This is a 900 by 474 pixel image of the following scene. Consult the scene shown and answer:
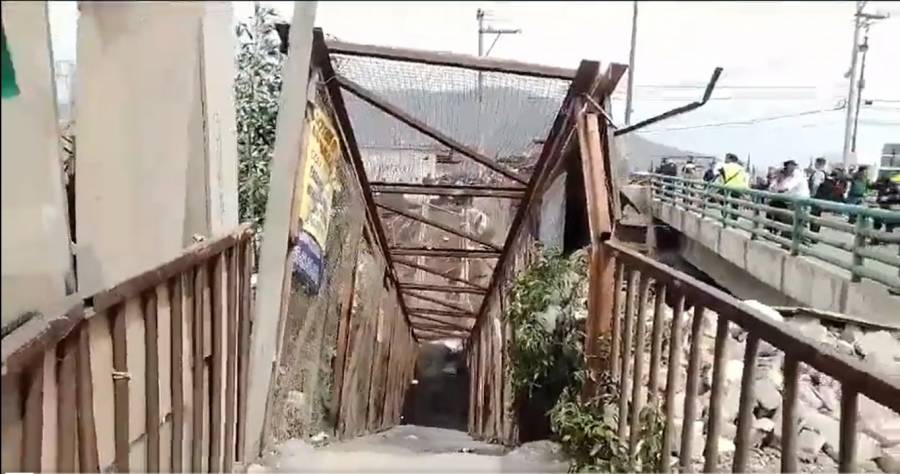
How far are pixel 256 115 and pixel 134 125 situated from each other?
341 cm

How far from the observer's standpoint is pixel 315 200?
135 inches

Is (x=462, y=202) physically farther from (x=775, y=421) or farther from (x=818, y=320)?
(x=775, y=421)

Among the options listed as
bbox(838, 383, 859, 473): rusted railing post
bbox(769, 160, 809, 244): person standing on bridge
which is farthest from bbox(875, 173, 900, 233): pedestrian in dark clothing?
bbox(838, 383, 859, 473): rusted railing post

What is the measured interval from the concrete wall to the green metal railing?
108 mm

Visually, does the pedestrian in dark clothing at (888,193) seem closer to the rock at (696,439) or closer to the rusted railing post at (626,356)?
the rock at (696,439)

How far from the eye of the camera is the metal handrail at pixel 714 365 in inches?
69.6

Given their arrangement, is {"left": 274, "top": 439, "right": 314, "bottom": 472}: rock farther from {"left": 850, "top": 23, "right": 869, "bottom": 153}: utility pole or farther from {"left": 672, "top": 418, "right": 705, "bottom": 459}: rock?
{"left": 850, "top": 23, "right": 869, "bottom": 153}: utility pole

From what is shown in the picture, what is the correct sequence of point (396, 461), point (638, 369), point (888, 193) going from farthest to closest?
point (888, 193), point (396, 461), point (638, 369)

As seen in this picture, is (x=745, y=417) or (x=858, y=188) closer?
(x=745, y=417)

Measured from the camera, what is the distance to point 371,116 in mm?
4609

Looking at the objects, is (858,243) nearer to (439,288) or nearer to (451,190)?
(451,190)

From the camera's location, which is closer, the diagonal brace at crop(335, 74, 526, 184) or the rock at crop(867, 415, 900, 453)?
the diagonal brace at crop(335, 74, 526, 184)

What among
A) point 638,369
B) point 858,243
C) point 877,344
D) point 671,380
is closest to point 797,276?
point 858,243

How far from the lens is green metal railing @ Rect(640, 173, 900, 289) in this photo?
6.43m
